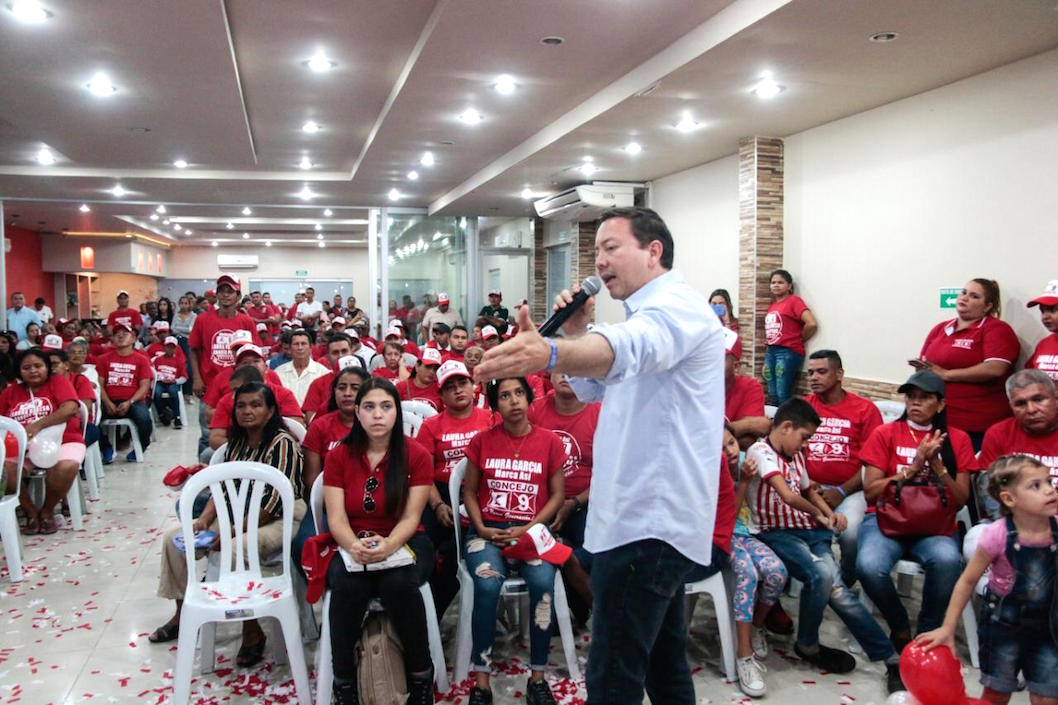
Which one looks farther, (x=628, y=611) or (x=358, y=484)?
(x=358, y=484)

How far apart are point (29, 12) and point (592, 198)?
625cm

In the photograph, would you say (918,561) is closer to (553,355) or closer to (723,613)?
(723,613)

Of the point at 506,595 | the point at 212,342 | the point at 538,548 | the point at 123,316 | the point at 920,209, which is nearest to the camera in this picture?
the point at 538,548

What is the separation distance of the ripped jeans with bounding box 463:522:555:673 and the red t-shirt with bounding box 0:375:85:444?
339cm

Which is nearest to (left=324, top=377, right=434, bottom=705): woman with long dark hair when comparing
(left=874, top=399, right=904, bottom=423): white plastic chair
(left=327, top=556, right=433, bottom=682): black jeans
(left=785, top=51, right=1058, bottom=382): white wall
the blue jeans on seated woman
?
(left=327, top=556, right=433, bottom=682): black jeans

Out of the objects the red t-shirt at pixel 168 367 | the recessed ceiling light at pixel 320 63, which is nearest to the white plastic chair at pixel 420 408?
the recessed ceiling light at pixel 320 63

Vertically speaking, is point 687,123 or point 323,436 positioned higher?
point 687,123

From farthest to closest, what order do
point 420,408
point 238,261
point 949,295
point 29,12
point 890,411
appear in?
point 238,261
point 949,295
point 29,12
point 420,408
point 890,411

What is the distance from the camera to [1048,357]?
4.14m

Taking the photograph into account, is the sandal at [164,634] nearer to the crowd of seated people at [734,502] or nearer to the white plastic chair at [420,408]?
the crowd of seated people at [734,502]

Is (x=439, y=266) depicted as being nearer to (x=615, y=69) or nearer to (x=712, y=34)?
(x=615, y=69)

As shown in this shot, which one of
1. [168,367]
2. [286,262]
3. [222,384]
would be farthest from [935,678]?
[286,262]

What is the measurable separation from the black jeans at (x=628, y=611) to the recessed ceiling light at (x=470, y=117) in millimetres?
5821

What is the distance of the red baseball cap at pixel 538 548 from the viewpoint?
9.34 ft
